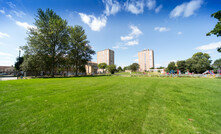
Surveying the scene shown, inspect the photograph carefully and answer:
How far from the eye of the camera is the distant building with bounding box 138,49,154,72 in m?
129

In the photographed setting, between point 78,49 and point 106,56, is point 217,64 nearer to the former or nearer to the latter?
point 78,49

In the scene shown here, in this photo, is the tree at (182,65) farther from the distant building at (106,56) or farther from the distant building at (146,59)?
the distant building at (106,56)

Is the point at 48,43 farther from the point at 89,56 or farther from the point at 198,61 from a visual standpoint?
the point at 198,61

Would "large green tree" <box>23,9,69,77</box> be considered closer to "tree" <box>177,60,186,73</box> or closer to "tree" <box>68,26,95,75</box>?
"tree" <box>68,26,95,75</box>

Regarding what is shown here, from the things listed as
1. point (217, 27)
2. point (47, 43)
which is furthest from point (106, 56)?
point (217, 27)

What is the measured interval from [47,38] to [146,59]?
133 m

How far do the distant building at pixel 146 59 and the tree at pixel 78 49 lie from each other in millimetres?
113132

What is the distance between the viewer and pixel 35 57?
25922 millimetres

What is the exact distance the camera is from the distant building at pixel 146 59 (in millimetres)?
129000

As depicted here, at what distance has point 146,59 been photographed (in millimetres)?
133625

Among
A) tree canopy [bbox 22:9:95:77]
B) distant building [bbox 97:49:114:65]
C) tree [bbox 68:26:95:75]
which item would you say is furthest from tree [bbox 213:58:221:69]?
distant building [bbox 97:49:114:65]

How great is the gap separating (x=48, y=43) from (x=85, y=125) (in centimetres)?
3231

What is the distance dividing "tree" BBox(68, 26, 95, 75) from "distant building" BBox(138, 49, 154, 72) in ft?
371

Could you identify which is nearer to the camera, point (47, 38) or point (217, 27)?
point (217, 27)
